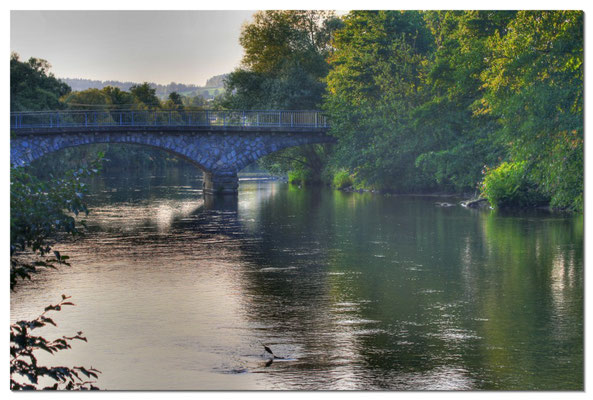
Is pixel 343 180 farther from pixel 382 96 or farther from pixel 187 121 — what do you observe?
pixel 187 121

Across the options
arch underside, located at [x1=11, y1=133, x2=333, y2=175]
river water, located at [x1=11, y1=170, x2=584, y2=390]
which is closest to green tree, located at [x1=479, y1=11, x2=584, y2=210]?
river water, located at [x1=11, y1=170, x2=584, y2=390]

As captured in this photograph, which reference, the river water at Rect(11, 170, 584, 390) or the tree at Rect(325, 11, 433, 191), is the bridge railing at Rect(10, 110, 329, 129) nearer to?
the tree at Rect(325, 11, 433, 191)

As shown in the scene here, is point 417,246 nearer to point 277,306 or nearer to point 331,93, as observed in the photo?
point 277,306

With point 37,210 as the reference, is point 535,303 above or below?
below

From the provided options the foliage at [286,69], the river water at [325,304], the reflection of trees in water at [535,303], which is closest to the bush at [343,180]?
the foliage at [286,69]

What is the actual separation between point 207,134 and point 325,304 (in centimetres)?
3010

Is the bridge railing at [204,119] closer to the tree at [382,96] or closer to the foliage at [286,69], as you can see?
the foliage at [286,69]

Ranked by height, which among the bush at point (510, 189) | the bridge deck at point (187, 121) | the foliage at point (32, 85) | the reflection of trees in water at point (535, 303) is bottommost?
the reflection of trees in water at point (535, 303)

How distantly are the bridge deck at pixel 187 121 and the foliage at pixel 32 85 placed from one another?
1.67 metres

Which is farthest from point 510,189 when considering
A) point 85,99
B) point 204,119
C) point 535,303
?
point 85,99

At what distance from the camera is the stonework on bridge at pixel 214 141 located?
40.0 metres

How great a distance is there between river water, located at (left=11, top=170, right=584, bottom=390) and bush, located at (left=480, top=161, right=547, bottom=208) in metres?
3.95

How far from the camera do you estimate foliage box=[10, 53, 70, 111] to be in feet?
140

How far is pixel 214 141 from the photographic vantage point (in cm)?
4203
